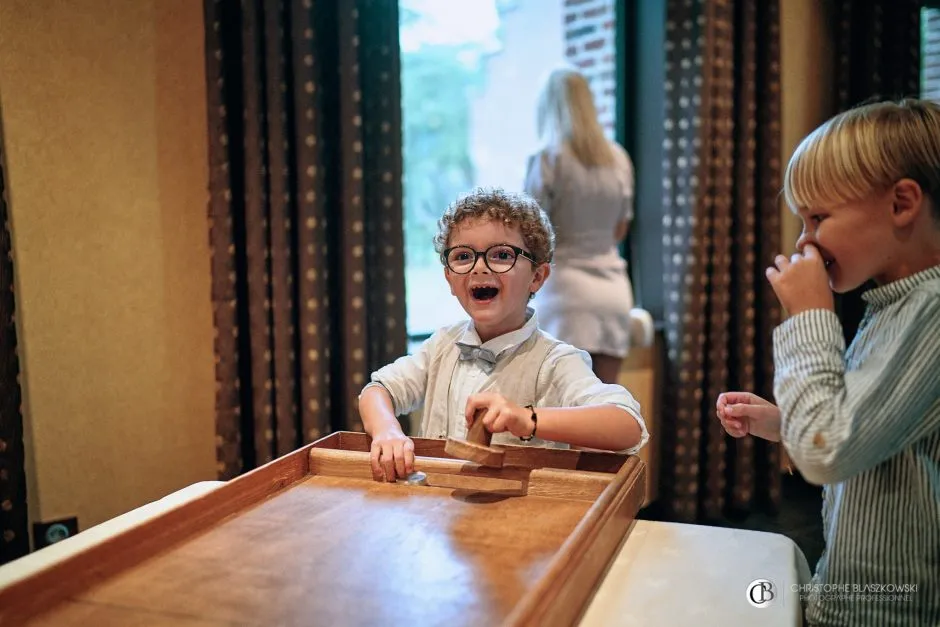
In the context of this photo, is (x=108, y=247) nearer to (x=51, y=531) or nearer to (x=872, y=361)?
(x=51, y=531)

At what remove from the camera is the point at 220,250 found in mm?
2094

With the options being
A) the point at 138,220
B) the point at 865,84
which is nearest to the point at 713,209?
the point at 865,84

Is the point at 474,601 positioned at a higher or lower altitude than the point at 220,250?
lower

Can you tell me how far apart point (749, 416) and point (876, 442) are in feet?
0.89

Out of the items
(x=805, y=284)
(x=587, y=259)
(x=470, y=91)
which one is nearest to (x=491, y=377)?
(x=805, y=284)

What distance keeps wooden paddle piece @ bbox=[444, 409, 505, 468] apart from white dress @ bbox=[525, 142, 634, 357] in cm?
168

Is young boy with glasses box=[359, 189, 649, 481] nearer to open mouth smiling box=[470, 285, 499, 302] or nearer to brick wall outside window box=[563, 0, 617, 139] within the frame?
open mouth smiling box=[470, 285, 499, 302]

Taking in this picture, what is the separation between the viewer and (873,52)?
3434 mm

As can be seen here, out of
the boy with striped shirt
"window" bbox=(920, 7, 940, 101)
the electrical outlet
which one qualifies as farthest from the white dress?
"window" bbox=(920, 7, 940, 101)

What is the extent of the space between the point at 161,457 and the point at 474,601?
5.46ft

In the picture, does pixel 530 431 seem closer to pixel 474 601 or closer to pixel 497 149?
pixel 474 601

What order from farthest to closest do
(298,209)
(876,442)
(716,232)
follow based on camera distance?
(716,232), (298,209), (876,442)

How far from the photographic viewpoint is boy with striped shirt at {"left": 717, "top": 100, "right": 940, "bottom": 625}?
2.62 ft

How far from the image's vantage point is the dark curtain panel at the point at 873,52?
3428mm
